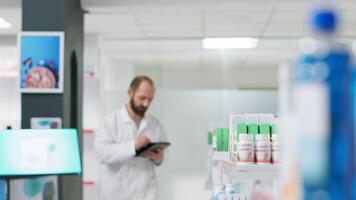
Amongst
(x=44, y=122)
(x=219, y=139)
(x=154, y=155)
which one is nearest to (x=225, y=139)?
(x=219, y=139)

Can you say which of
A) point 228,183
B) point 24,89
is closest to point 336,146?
point 228,183

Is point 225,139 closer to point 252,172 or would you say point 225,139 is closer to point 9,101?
point 252,172

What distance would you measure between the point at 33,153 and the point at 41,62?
1.40m

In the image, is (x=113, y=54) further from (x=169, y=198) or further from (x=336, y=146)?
(x=336, y=146)

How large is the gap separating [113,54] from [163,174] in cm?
160

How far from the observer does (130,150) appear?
4.19 metres

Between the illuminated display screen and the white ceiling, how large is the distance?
A: 195 centimetres

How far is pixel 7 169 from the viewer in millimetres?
2738

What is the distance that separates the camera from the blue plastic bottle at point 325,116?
72cm

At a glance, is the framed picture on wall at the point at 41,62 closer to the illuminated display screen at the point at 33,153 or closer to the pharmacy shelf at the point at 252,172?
the illuminated display screen at the point at 33,153

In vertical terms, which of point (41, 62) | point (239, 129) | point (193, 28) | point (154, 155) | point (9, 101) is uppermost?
point (193, 28)

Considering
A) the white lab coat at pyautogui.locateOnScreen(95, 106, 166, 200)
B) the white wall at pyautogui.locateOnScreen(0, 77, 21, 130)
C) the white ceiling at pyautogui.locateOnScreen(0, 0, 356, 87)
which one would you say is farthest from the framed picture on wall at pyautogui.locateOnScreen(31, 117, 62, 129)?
the white wall at pyautogui.locateOnScreen(0, 77, 21, 130)

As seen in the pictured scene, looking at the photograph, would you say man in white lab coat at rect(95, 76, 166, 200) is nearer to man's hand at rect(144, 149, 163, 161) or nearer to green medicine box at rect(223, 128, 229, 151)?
man's hand at rect(144, 149, 163, 161)

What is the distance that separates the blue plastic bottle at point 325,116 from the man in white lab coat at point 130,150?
3.46 metres
